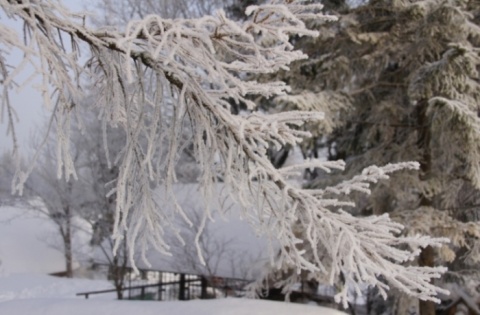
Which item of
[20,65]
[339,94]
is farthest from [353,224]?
[339,94]

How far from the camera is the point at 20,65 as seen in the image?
6.02 feet

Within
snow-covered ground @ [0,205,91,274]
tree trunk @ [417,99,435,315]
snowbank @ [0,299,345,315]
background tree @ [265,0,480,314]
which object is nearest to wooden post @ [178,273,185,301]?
snow-covered ground @ [0,205,91,274]

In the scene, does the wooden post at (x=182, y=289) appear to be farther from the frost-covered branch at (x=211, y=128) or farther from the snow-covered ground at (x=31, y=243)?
the frost-covered branch at (x=211, y=128)

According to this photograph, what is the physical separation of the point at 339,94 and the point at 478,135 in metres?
2.09

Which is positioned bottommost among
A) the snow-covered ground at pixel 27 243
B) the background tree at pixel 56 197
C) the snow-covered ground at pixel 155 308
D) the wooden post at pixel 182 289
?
the wooden post at pixel 182 289

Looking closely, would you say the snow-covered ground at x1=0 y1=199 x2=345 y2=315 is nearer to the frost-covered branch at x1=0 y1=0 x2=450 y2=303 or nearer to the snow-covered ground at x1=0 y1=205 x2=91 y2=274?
the snow-covered ground at x1=0 y1=205 x2=91 y2=274

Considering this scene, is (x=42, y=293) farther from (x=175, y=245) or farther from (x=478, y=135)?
(x=478, y=135)

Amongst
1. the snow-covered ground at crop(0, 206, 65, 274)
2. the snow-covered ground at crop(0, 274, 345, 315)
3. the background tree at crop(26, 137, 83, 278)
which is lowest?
the snow-covered ground at crop(0, 206, 65, 274)

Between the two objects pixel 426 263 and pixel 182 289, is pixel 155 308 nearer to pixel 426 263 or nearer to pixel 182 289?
pixel 426 263

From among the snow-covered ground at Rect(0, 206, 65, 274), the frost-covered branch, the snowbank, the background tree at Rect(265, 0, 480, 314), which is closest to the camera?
the frost-covered branch

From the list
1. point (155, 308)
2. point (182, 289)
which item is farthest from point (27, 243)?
point (155, 308)

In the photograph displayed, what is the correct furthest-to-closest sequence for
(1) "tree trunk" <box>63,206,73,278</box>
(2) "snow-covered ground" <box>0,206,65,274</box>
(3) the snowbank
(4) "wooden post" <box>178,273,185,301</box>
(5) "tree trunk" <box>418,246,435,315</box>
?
(2) "snow-covered ground" <box>0,206,65,274</box> < (1) "tree trunk" <box>63,206,73,278</box> < (4) "wooden post" <box>178,273,185,301</box> < (5) "tree trunk" <box>418,246,435,315</box> < (3) the snowbank

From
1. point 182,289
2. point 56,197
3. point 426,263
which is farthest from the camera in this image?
point 56,197

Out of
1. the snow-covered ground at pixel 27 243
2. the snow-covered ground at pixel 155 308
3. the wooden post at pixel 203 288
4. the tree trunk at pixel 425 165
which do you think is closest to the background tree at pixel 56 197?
the snow-covered ground at pixel 27 243
